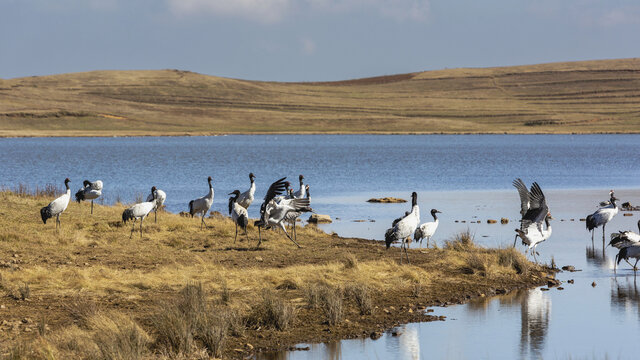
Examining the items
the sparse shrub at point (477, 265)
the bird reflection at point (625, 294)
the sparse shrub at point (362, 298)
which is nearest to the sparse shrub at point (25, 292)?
the sparse shrub at point (362, 298)

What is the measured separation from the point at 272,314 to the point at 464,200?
27.2 meters

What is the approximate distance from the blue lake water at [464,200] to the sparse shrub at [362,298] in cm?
89

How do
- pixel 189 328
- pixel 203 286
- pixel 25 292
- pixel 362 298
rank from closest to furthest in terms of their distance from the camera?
pixel 189 328
pixel 25 292
pixel 362 298
pixel 203 286

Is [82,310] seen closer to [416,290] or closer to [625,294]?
[416,290]

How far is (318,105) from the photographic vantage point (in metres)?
170

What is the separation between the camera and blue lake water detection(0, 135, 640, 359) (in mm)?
14203

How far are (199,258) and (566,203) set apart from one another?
23.5m

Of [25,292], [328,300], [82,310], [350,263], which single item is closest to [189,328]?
[82,310]

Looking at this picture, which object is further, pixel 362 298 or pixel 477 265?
pixel 477 265

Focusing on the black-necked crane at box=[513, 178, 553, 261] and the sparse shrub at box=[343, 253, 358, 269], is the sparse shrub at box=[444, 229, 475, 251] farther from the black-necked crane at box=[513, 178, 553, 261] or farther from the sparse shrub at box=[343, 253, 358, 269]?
the sparse shrub at box=[343, 253, 358, 269]

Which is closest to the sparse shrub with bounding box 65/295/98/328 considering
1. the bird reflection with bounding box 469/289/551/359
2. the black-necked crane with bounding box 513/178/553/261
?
the bird reflection with bounding box 469/289/551/359

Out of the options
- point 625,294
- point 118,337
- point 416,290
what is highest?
point 416,290

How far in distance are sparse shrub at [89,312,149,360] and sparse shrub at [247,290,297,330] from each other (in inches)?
85.3

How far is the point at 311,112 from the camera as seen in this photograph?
16175 centimetres
